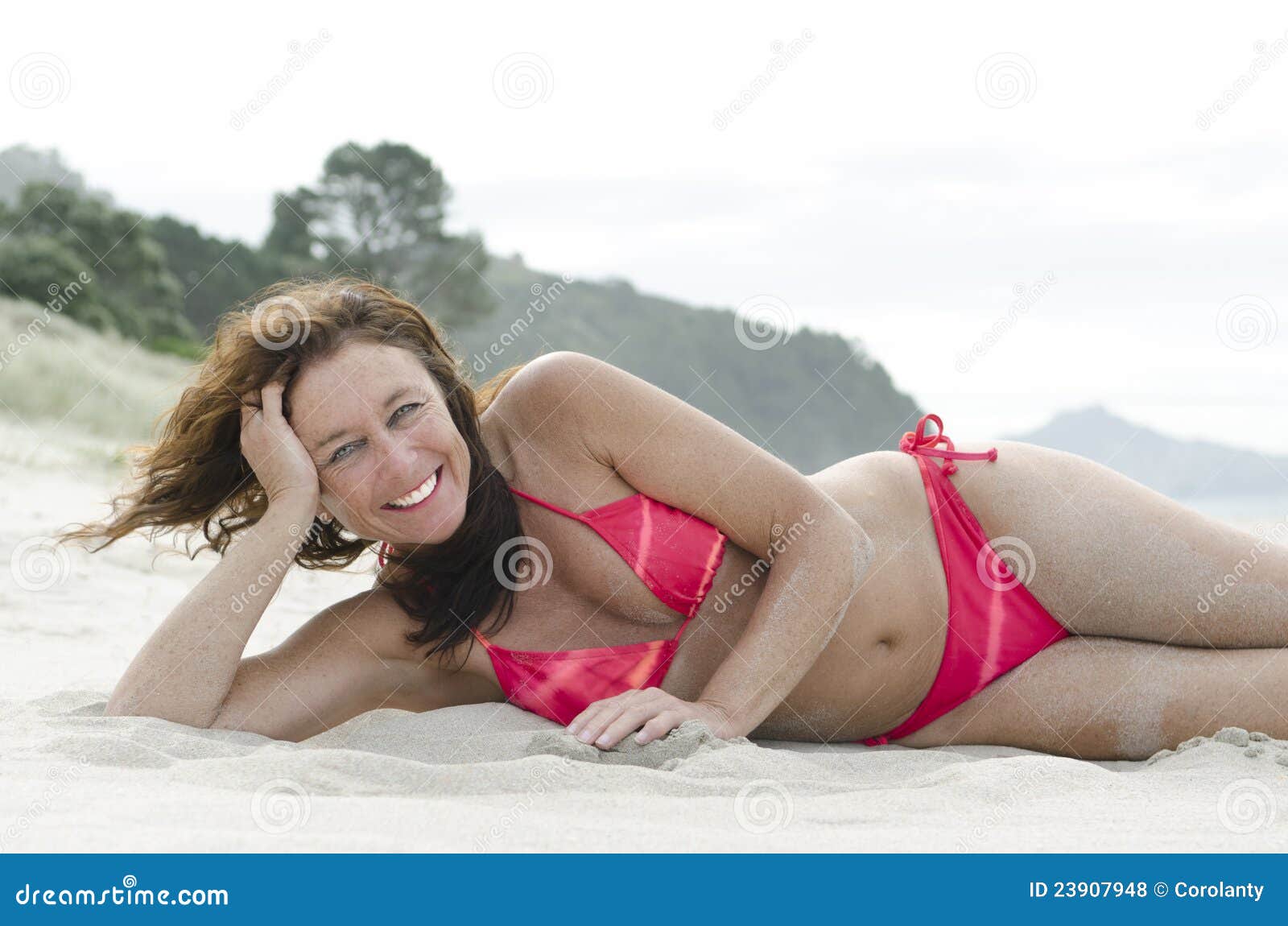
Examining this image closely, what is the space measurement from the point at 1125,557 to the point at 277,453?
7.19 feet

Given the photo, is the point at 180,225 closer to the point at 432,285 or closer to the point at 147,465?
the point at 432,285

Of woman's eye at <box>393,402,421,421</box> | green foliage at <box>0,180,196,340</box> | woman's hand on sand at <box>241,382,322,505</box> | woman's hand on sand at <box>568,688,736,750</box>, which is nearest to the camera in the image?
woman's hand on sand at <box>568,688,736,750</box>

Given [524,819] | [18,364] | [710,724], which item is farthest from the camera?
[18,364]

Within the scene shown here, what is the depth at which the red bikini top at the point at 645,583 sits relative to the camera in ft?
9.17

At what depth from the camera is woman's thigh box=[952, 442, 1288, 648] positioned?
2922mm

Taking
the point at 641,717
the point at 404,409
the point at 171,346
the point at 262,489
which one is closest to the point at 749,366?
the point at 171,346

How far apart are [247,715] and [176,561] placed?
3532 millimetres

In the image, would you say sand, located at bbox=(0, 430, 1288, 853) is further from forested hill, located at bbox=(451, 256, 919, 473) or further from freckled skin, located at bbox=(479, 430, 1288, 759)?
forested hill, located at bbox=(451, 256, 919, 473)

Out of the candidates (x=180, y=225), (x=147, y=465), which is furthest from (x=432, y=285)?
(x=147, y=465)

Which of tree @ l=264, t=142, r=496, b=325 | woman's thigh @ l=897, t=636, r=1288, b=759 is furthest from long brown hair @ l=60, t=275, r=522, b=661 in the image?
tree @ l=264, t=142, r=496, b=325

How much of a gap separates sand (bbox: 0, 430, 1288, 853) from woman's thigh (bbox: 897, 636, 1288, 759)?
9 centimetres

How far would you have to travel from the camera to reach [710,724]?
8.34 feet

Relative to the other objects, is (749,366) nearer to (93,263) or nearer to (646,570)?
(93,263)

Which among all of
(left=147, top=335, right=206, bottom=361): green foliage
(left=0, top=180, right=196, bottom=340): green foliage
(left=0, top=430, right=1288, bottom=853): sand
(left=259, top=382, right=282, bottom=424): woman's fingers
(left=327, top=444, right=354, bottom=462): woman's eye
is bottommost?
(left=0, top=430, right=1288, bottom=853): sand
